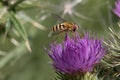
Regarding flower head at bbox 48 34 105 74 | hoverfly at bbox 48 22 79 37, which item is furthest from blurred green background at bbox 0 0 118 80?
flower head at bbox 48 34 105 74

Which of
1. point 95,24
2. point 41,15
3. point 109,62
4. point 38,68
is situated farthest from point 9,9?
point 38,68

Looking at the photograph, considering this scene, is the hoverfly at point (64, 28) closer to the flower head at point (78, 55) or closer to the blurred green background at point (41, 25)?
the flower head at point (78, 55)

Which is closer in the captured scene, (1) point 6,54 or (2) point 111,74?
(2) point 111,74

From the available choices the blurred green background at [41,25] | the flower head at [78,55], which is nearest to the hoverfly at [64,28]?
the flower head at [78,55]

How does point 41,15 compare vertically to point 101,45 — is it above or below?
above

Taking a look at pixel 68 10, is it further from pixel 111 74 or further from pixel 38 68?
pixel 111 74

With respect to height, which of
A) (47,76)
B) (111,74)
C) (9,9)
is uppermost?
(47,76)
